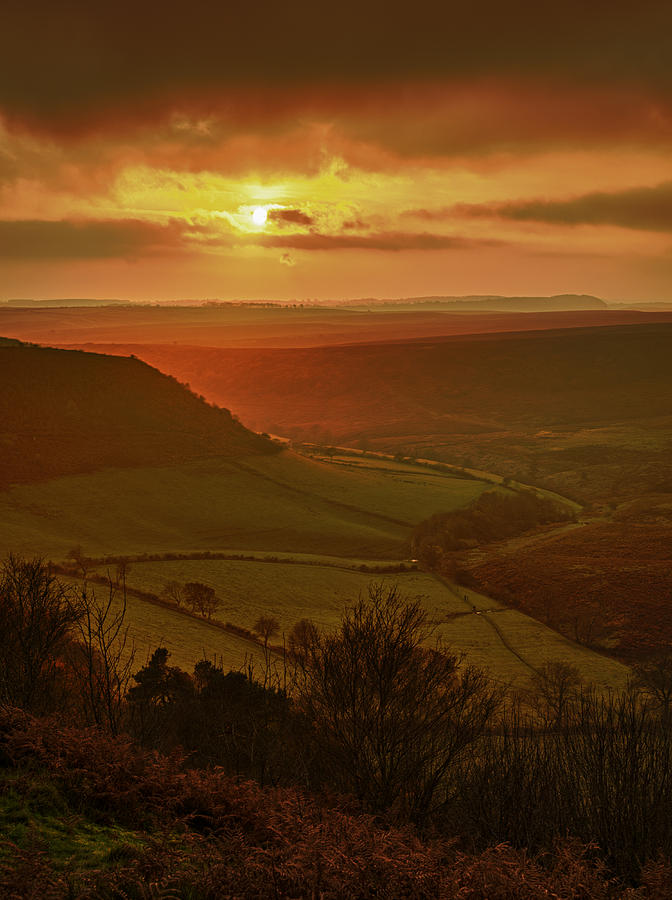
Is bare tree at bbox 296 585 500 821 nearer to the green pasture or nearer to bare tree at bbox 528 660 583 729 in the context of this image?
Result: the green pasture

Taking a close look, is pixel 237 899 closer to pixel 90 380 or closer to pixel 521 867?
pixel 521 867

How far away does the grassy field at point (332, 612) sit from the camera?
42031 millimetres

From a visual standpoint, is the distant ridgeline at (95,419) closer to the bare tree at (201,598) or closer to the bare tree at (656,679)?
the bare tree at (201,598)

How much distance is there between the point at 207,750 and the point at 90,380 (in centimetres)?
9949

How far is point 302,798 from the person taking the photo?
12547 millimetres

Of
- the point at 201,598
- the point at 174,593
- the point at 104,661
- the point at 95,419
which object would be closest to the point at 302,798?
the point at 104,661

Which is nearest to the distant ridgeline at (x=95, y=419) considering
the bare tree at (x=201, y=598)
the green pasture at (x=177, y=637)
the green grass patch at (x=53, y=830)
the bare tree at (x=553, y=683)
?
the bare tree at (x=201, y=598)

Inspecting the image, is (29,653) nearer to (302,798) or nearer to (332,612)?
(302,798)

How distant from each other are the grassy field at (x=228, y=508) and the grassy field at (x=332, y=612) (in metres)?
11.2

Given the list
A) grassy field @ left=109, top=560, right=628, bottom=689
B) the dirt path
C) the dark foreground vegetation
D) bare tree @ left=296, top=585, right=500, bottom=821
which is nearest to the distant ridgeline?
grassy field @ left=109, top=560, right=628, bottom=689

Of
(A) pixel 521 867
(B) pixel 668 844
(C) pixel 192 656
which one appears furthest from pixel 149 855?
(C) pixel 192 656

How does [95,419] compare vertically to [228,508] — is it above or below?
above

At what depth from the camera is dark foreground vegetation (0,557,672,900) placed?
884 cm

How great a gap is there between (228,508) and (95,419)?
99.1 ft
